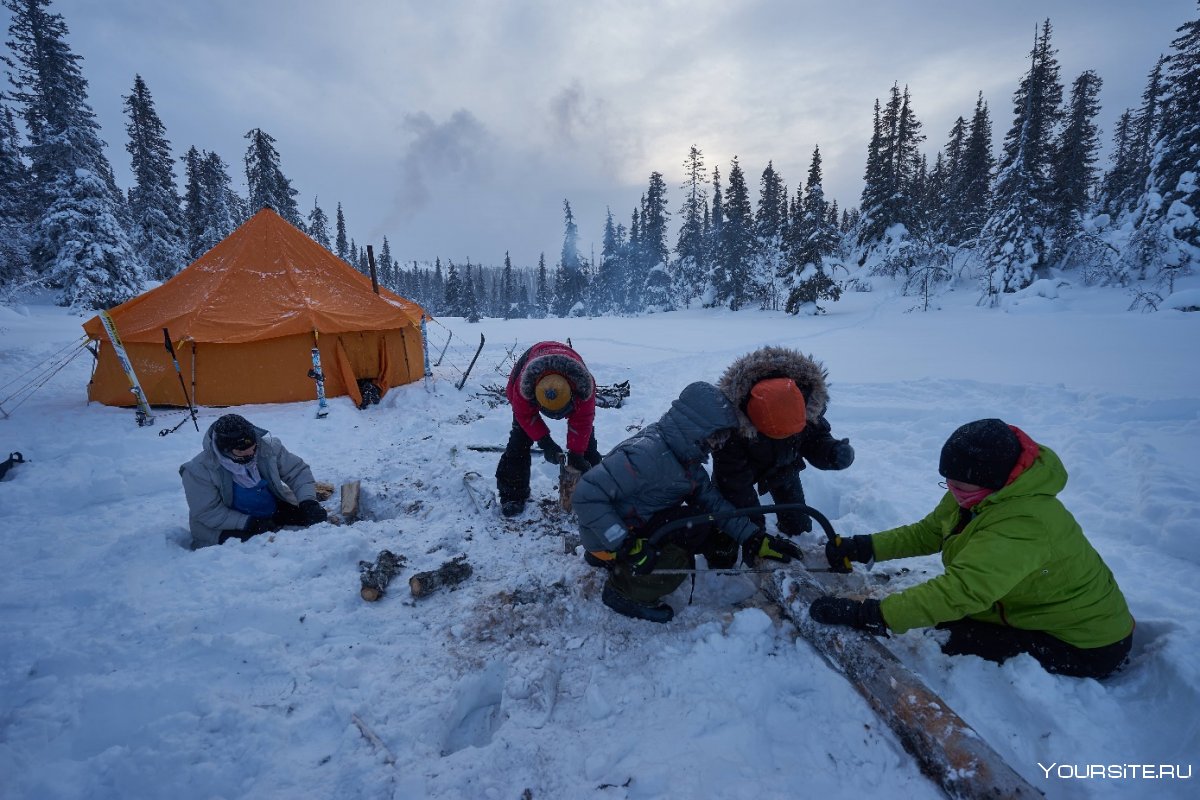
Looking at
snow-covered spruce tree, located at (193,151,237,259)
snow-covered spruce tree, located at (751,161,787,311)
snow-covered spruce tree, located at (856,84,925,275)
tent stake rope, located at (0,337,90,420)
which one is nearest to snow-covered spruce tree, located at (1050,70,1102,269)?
snow-covered spruce tree, located at (856,84,925,275)

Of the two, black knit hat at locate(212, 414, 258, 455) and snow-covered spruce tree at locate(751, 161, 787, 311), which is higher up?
snow-covered spruce tree at locate(751, 161, 787, 311)

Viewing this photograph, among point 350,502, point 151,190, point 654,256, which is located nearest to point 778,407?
point 350,502

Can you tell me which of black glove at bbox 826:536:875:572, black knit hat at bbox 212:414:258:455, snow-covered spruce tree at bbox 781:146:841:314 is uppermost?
snow-covered spruce tree at bbox 781:146:841:314

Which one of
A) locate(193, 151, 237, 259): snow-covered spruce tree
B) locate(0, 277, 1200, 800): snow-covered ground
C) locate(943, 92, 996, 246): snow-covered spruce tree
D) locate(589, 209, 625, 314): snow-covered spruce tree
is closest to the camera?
locate(0, 277, 1200, 800): snow-covered ground

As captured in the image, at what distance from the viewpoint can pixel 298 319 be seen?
8320 millimetres

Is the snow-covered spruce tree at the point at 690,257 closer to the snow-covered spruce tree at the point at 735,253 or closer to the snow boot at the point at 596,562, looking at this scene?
the snow-covered spruce tree at the point at 735,253

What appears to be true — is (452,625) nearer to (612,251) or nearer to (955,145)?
(955,145)

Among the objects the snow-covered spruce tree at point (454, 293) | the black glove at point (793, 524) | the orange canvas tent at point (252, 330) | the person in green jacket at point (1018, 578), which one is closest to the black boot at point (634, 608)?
the person in green jacket at point (1018, 578)

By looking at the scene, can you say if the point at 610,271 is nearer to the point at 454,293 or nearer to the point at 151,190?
the point at 454,293

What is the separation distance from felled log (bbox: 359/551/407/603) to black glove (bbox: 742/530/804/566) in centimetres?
245

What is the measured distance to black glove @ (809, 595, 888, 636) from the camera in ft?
7.36

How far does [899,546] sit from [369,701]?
302 cm

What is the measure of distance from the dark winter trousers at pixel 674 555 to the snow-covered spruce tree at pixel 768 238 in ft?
87.0

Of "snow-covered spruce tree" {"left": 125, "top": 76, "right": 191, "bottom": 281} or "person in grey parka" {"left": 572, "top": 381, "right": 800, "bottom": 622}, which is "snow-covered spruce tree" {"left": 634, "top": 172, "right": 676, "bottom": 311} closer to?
"snow-covered spruce tree" {"left": 125, "top": 76, "right": 191, "bottom": 281}
